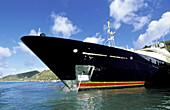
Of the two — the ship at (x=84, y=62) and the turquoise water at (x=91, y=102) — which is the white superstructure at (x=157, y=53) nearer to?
the ship at (x=84, y=62)

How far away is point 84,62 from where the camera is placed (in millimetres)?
12383

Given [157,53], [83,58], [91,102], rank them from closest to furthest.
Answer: [91,102] → [83,58] → [157,53]

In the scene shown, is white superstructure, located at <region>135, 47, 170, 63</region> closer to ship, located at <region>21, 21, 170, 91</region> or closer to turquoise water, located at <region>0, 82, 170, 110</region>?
ship, located at <region>21, 21, 170, 91</region>

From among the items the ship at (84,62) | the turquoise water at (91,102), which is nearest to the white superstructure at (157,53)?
the ship at (84,62)

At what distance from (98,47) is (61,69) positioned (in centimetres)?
517

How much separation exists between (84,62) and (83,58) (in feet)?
1.62

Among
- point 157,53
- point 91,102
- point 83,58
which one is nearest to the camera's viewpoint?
point 91,102

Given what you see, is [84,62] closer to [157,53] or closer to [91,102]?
[91,102]

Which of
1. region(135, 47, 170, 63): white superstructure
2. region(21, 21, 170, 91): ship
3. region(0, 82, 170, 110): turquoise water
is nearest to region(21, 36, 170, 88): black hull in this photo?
region(21, 21, 170, 91): ship

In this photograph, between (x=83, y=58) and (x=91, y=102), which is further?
(x=83, y=58)

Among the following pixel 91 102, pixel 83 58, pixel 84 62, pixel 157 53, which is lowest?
pixel 91 102

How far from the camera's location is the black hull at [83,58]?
36.9 feet

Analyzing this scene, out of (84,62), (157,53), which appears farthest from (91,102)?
(157,53)

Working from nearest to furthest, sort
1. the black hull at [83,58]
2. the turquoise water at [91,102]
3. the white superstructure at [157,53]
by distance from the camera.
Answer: the turquoise water at [91,102] → the black hull at [83,58] → the white superstructure at [157,53]
